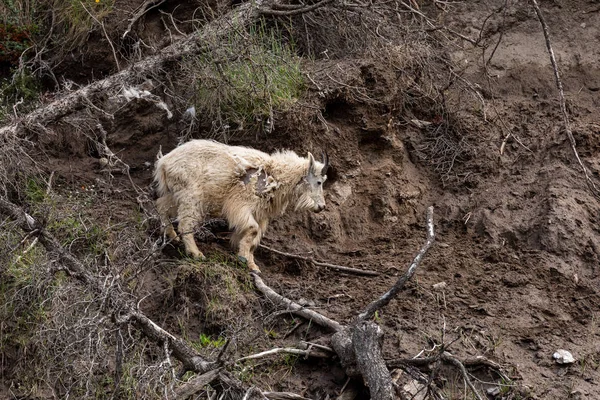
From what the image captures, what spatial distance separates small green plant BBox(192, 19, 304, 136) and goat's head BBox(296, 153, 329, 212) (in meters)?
0.74

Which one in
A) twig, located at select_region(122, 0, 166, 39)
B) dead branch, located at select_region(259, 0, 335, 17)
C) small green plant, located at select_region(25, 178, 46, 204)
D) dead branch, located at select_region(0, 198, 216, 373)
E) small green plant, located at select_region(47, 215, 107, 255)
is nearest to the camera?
dead branch, located at select_region(0, 198, 216, 373)

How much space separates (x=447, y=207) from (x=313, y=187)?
5.42ft

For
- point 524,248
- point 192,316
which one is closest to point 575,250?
point 524,248

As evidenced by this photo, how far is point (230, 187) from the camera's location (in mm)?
9203

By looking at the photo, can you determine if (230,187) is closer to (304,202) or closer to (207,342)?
(304,202)

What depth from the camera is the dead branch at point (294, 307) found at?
8.12m

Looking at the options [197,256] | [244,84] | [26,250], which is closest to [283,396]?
[197,256]

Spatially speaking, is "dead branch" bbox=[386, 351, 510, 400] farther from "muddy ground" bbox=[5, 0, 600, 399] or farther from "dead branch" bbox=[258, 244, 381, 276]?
"dead branch" bbox=[258, 244, 381, 276]

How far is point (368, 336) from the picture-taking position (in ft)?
23.8

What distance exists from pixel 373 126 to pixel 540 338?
Result: 3306mm

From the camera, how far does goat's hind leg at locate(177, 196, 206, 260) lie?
8.98m

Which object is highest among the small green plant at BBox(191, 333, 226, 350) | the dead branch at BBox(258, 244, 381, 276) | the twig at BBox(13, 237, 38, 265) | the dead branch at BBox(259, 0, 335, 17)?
the dead branch at BBox(259, 0, 335, 17)

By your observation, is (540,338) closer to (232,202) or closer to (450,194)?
(450,194)

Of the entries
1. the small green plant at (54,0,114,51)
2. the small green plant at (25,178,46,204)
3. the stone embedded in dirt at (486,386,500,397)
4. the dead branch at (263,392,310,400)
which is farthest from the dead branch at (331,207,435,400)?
the small green plant at (54,0,114,51)
